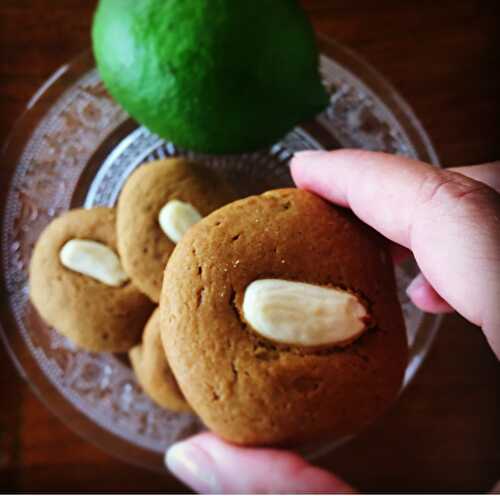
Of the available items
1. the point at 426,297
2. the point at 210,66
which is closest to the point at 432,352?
the point at 426,297

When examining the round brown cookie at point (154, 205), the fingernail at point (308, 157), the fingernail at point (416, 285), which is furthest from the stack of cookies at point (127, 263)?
the fingernail at point (416, 285)

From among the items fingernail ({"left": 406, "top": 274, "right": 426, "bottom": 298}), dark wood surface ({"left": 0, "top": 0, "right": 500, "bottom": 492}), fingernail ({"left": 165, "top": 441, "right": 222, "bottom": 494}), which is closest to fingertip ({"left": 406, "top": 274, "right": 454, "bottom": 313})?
fingernail ({"left": 406, "top": 274, "right": 426, "bottom": 298})

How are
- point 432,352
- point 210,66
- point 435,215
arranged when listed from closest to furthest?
point 435,215
point 210,66
point 432,352

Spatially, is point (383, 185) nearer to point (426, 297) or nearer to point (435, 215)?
point (435, 215)

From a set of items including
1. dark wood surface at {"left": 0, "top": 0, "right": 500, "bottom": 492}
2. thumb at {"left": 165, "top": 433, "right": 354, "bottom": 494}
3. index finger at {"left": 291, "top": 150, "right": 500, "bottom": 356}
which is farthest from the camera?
dark wood surface at {"left": 0, "top": 0, "right": 500, "bottom": 492}

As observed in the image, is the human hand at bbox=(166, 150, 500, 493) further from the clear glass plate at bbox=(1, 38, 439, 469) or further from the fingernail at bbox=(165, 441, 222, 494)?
the clear glass plate at bbox=(1, 38, 439, 469)
